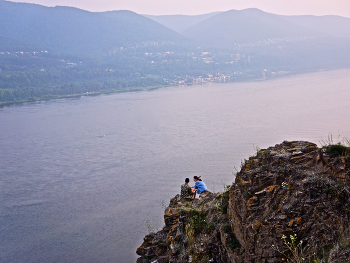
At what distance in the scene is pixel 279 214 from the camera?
5707mm

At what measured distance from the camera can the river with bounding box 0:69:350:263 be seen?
16891 mm

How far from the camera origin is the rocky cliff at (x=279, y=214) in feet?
17.1

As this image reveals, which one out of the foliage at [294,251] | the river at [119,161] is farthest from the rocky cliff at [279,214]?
the river at [119,161]

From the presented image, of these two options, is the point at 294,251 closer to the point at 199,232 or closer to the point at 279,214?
the point at 279,214

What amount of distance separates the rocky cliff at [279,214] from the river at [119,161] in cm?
501

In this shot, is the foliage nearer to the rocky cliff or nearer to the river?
the rocky cliff

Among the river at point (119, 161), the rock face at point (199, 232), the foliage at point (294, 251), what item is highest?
the foliage at point (294, 251)

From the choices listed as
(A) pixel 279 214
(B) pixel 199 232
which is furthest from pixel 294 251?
(B) pixel 199 232

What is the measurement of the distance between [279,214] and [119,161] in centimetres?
2584

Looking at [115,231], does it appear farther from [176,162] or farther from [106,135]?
[106,135]

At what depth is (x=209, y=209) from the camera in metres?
8.59

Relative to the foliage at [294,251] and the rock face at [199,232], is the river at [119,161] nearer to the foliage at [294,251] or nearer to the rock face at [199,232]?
the rock face at [199,232]

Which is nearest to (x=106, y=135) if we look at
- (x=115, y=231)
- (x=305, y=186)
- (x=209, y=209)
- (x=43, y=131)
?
(x=43, y=131)

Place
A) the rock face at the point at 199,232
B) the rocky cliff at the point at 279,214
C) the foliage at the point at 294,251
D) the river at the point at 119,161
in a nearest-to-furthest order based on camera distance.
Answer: the foliage at the point at 294,251
the rocky cliff at the point at 279,214
the rock face at the point at 199,232
the river at the point at 119,161
